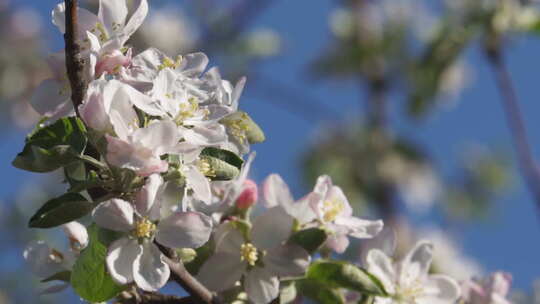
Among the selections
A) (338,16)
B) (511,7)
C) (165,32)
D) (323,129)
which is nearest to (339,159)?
(323,129)

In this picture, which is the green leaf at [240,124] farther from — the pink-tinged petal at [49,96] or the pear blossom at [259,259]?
the pink-tinged petal at [49,96]

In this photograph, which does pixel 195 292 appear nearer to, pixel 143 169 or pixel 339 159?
pixel 143 169

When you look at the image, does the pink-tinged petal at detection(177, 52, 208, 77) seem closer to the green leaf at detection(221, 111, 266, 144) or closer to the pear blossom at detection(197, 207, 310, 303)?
the green leaf at detection(221, 111, 266, 144)

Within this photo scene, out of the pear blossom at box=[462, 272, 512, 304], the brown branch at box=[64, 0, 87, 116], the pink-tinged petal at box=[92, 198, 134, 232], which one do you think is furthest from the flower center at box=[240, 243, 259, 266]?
the pear blossom at box=[462, 272, 512, 304]

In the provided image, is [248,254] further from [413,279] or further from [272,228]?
[413,279]

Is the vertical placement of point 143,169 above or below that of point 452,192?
below

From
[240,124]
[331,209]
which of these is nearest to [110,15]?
[240,124]

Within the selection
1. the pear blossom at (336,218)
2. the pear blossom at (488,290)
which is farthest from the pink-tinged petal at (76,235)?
the pear blossom at (488,290)
